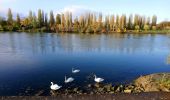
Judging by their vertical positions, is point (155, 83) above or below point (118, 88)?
above

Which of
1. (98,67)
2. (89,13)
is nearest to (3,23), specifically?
(89,13)

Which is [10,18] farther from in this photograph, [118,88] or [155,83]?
[155,83]

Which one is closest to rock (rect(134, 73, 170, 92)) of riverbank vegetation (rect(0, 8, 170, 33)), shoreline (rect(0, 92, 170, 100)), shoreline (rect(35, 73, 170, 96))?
shoreline (rect(35, 73, 170, 96))

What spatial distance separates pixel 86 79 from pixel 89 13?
290ft

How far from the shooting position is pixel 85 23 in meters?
104

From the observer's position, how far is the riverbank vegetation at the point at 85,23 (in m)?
92.2

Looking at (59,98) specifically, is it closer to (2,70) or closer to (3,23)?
(2,70)

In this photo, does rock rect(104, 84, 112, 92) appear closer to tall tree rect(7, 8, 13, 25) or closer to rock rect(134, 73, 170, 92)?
rock rect(134, 73, 170, 92)

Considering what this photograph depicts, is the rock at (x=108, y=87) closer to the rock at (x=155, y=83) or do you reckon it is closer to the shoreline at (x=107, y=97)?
the rock at (x=155, y=83)

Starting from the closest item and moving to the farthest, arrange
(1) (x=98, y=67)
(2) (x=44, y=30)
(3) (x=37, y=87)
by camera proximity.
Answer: (3) (x=37, y=87), (1) (x=98, y=67), (2) (x=44, y=30)

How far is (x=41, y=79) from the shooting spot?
21.1 m

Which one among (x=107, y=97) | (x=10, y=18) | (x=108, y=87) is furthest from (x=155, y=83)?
(x=10, y=18)

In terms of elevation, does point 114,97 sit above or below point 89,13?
below

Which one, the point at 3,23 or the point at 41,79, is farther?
the point at 3,23
